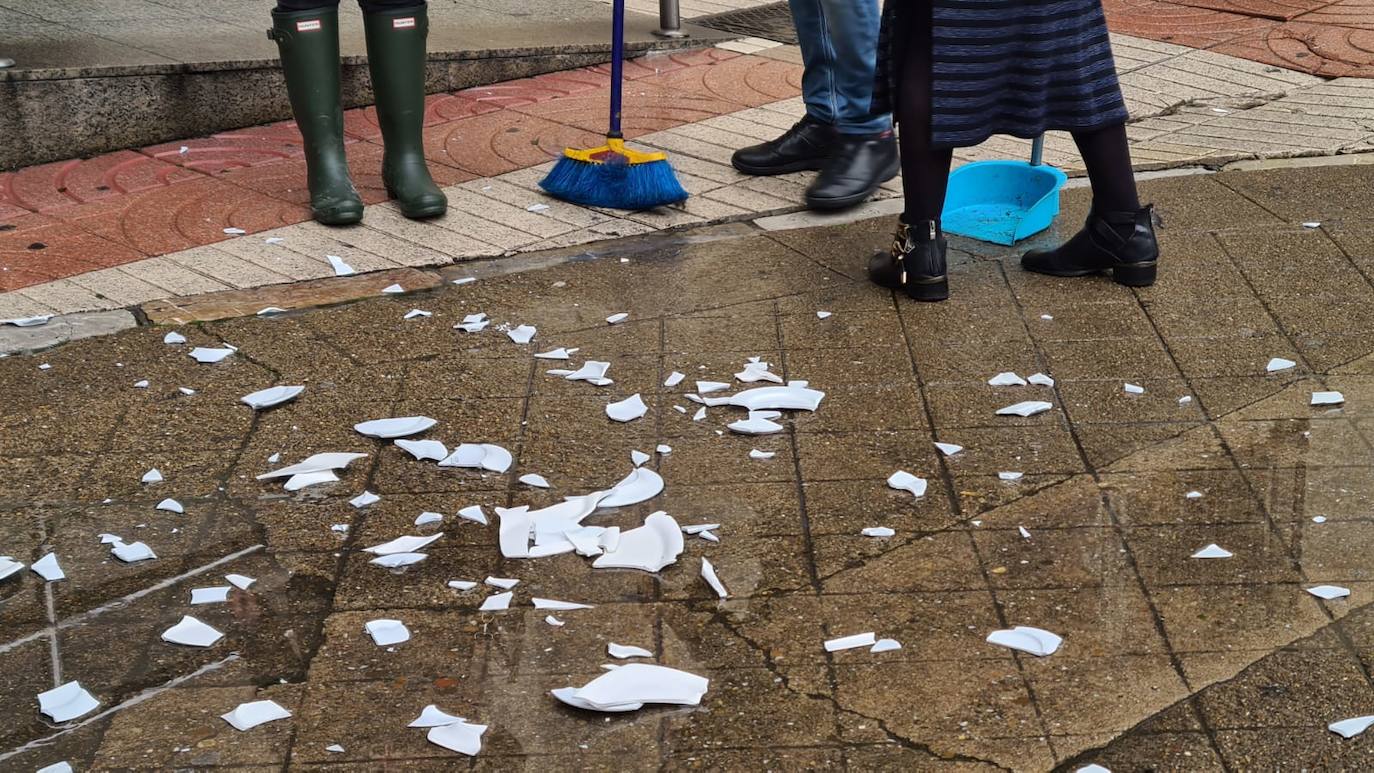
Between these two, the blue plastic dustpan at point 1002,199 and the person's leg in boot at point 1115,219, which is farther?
the blue plastic dustpan at point 1002,199

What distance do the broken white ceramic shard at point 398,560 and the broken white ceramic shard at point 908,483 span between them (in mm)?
983

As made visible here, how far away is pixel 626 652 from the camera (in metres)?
2.59

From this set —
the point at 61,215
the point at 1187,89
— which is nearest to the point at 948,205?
the point at 1187,89

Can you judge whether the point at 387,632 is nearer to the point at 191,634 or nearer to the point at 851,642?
the point at 191,634

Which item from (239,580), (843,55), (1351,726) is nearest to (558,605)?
(239,580)

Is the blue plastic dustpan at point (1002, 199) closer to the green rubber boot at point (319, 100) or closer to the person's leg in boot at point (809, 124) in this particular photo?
the person's leg in boot at point (809, 124)

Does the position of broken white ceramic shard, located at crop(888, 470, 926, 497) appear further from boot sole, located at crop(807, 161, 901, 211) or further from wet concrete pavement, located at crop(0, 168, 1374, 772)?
boot sole, located at crop(807, 161, 901, 211)

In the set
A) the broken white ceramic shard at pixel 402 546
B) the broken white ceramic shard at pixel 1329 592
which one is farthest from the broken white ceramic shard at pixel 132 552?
the broken white ceramic shard at pixel 1329 592

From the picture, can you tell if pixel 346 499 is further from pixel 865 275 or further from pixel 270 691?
pixel 865 275

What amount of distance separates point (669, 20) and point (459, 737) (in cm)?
506

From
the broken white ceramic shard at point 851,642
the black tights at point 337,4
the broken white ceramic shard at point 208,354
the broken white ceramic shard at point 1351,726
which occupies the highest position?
the black tights at point 337,4

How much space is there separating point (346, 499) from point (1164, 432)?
1797 mm

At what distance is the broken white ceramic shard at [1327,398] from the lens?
3.40 metres

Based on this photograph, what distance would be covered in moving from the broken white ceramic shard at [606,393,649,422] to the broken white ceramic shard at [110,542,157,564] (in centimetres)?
107
